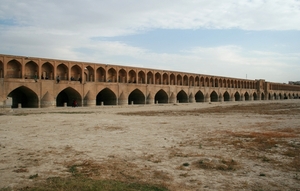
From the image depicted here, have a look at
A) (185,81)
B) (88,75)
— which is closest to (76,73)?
(88,75)

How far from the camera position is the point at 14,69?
26.3 meters

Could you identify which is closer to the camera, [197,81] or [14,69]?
[14,69]

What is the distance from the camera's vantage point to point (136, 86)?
3628cm

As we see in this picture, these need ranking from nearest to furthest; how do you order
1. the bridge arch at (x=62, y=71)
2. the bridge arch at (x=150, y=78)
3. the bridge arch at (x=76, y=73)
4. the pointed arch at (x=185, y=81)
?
1. the bridge arch at (x=62, y=71)
2. the bridge arch at (x=76, y=73)
3. the bridge arch at (x=150, y=78)
4. the pointed arch at (x=185, y=81)

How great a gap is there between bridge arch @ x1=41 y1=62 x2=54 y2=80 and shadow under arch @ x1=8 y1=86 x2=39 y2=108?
2.29 metres

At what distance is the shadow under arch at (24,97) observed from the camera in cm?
2672

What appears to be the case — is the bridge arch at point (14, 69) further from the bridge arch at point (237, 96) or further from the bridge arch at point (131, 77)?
the bridge arch at point (237, 96)

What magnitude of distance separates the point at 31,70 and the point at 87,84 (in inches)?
235

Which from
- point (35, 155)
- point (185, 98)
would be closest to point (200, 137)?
point (35, 155)

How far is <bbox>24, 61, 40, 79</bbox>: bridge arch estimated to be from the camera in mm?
27391

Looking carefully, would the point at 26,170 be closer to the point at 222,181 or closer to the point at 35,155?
the point at 35,155

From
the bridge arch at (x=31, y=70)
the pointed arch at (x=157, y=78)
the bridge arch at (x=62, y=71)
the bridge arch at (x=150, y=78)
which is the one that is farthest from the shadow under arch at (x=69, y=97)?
the pointed arch at (x=157, y=78)

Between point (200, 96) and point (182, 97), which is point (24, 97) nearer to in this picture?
point (182, 97)

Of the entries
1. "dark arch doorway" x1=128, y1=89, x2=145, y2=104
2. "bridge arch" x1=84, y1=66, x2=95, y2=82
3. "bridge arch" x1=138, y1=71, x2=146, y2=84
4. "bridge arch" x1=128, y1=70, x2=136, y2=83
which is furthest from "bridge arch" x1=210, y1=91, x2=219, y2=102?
"bridge arch" x1=84, y1=66, x2=95, y2=82
